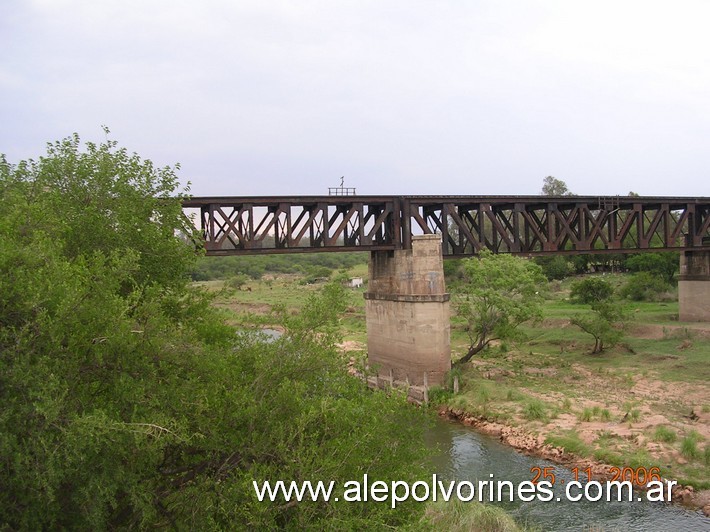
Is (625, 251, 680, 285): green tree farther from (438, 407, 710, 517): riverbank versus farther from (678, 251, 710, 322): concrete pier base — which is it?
(438, 407, 710, 517): riverbank

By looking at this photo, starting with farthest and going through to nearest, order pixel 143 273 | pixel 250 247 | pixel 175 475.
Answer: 1. pixel 250 247
2. pixel 143 273
3. pixel 175 475

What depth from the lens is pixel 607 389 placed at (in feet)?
98.1

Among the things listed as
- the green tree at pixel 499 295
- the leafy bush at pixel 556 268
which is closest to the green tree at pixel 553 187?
the leafy bush at pixel 556 268

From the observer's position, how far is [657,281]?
57156mm

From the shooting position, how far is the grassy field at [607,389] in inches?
807

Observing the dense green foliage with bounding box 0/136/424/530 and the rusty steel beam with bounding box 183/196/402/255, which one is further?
the rusty steel beam with bounding box 183/196/402/255

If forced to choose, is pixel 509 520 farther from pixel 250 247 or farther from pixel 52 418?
pixel 250 247

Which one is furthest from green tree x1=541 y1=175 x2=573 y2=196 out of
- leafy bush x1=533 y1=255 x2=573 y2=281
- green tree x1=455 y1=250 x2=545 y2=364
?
green tree x1=455 y1=250 x2=545 y2=364

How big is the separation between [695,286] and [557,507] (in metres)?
33.3

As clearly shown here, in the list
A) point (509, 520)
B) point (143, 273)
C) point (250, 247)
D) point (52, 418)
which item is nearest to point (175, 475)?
point (52, 418)

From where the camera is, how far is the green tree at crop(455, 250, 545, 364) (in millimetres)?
31406

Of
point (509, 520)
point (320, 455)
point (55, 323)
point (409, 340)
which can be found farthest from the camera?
point (409, 340)

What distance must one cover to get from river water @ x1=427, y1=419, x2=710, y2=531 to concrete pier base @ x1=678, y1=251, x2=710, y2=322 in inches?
1120

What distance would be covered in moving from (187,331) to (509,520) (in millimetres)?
10002
